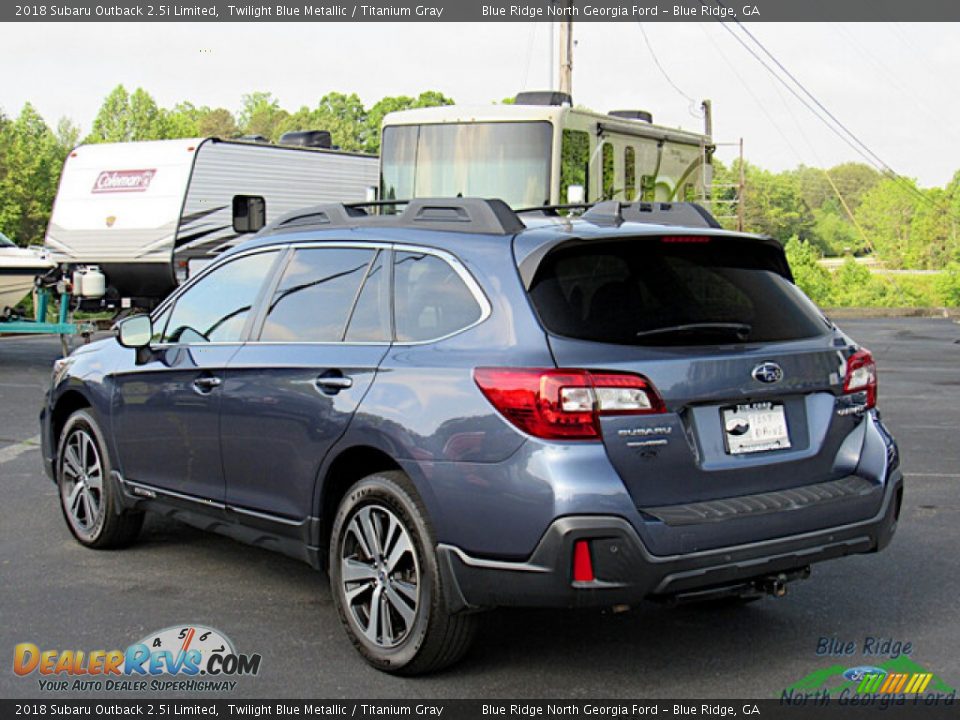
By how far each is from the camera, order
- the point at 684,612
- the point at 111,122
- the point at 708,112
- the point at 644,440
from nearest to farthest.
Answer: the point at 644,440 < the point at 684,612 < the point at 708,112 < the point at 111,122

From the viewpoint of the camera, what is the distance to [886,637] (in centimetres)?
538

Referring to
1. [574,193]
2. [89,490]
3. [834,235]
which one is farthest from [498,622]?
[834,235]

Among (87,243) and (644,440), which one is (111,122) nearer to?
(87,243)

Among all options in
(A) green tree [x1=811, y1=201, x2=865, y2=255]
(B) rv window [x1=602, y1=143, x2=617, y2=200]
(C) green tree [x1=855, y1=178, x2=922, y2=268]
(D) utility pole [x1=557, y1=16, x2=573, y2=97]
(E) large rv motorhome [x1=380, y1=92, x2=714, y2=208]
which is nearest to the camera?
(E) large rv motorhome [x1=380, y1=92, x2=714, y2=208]

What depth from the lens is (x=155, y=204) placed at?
69.1ft

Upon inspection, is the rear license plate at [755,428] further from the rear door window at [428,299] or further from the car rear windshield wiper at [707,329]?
the rear door window at [428,299]

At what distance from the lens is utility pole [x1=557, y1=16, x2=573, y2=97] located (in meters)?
34.0

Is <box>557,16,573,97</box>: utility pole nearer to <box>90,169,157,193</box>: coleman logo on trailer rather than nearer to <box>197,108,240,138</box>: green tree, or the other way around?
<box>90,169,157,193</box>: coleman logo on trailer

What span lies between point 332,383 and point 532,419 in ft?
3.68

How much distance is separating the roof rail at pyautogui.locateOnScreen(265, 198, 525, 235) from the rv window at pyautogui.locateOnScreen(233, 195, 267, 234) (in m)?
13.2

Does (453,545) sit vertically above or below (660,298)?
below

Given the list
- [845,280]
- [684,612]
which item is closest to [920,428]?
[684,612]

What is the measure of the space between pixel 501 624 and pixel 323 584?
1.12 metres

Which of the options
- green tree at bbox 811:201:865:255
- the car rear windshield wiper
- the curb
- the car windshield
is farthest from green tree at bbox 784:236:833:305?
green tree at bbox 811:201:865:255
